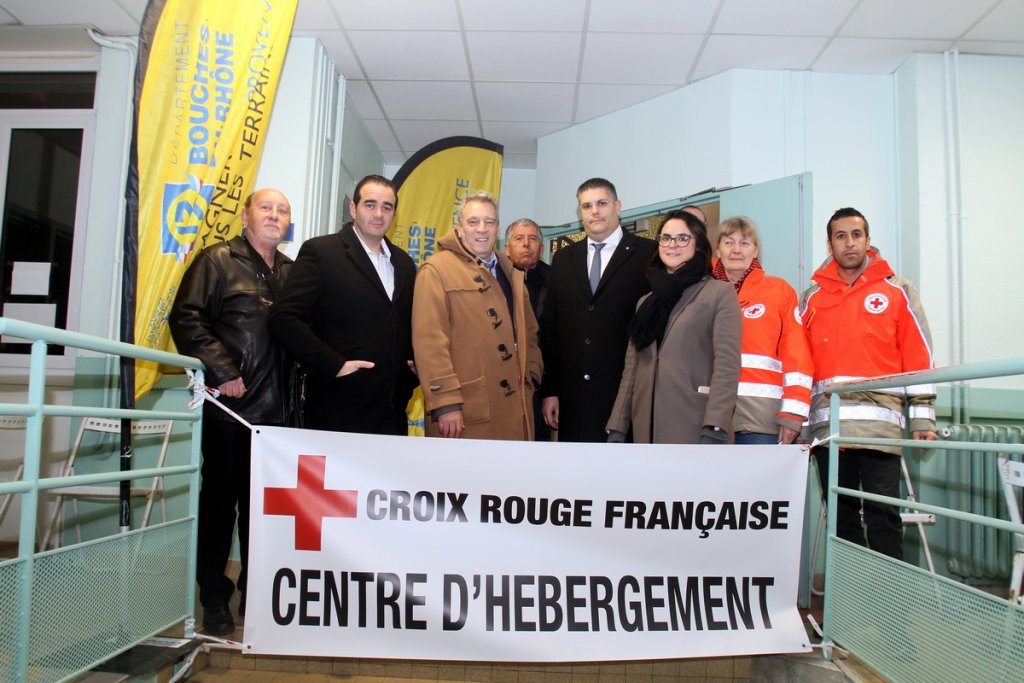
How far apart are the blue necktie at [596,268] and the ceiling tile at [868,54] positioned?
2.48m

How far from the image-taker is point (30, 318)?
13.4 feet

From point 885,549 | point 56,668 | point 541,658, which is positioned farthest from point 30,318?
point 885,549

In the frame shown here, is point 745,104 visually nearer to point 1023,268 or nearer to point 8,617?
point 1023,268

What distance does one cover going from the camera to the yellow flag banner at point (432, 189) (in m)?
5.20

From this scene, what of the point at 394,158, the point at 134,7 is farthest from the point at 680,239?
the point at 394,158

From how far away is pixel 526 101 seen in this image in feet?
16.3

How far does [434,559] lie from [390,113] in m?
4.26

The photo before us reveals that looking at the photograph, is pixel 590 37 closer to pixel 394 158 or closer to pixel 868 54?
pixel 868 54

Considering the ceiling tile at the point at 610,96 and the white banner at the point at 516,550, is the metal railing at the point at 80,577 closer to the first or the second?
the white banner at the point at 516,550

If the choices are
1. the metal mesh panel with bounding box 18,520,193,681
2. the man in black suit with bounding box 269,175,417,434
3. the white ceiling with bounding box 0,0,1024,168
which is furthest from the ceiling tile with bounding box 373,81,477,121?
the metal mesh panel with bounding box 18,520,193,681

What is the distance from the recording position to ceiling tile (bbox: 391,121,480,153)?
5.48m

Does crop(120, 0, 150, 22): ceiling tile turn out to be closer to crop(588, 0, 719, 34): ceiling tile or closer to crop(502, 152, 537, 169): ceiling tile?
crop(588, 0, 719, 34): ceiling tile

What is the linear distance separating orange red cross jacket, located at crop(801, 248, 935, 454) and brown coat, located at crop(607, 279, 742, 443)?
1.67 feet

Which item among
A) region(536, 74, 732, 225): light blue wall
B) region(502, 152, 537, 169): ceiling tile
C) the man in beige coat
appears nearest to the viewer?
the man in beige coat
